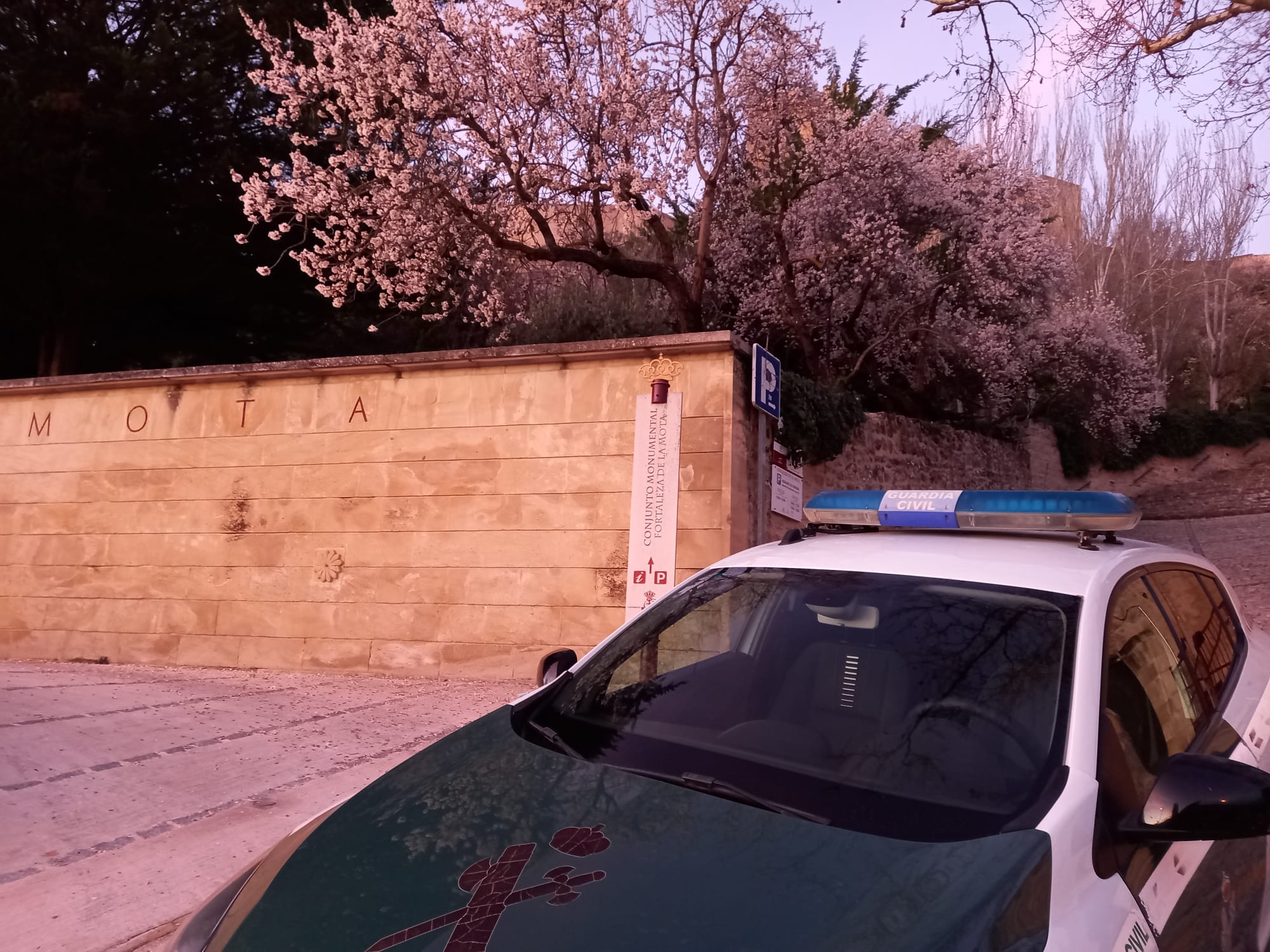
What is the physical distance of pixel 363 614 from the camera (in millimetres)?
8430

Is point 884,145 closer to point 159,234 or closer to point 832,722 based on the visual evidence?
point 159,234

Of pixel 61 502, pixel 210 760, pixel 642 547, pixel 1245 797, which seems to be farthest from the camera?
pixel 61 502

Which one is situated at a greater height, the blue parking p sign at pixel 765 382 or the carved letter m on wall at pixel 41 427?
the blue parking p sign at pixel 765 382

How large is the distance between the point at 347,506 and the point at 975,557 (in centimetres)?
712

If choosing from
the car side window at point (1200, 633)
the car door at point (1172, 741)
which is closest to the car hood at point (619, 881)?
the car door at point (1172, 741)

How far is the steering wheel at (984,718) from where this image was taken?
1.93 meters

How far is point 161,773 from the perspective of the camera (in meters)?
5.01

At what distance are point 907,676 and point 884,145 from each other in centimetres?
1331

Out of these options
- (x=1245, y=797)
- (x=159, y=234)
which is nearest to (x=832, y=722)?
(x=1245, y=797)

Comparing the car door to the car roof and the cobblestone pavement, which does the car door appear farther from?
the cobblestone pavement

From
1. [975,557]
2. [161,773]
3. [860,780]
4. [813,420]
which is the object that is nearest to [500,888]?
[860,780]

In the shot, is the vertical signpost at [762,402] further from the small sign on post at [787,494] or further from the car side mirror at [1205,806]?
the car side mirror at [1205,806]

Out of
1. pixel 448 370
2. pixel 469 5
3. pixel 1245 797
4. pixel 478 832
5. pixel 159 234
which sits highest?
pixel 469 5

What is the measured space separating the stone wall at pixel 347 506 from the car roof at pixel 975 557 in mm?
4542
